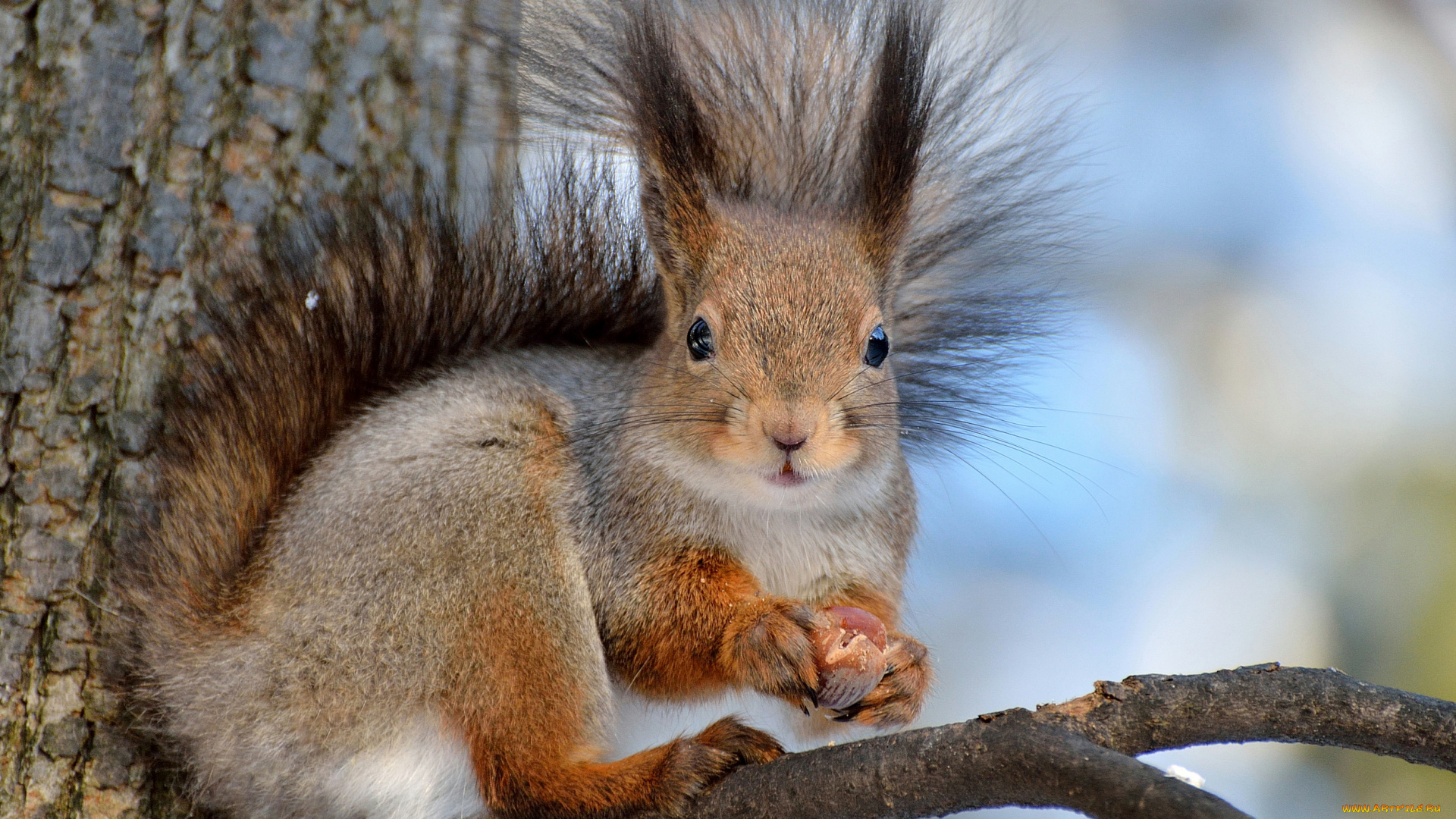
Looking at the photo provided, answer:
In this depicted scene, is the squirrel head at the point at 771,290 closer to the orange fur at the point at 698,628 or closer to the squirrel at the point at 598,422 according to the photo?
the squirrel at the point at 598,422

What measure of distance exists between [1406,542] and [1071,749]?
2665 mm

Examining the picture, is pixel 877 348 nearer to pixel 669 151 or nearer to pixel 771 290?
pixel 771 290

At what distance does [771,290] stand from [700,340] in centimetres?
15

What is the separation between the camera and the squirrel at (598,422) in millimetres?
1491

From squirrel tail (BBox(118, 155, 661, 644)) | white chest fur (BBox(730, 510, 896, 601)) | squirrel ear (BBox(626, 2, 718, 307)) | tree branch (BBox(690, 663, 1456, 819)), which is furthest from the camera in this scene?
white chest fur (BBox(730, 510, 896, 601))

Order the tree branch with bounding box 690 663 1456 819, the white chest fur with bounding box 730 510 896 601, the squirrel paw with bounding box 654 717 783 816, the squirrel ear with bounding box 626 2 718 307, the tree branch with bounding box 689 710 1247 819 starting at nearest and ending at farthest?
the tree branch with bounding box 689 710 1247 819
the tree branch with bounding box 690 663 1456 819
the squirrel paw with bounding box 654 717 783 816
the squirrel ear with bounding box 626 2 718 307
the white chest fur with bounding box 730 510 896 601

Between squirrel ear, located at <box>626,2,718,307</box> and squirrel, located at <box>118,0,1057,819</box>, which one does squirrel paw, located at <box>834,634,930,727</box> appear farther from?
squirrel ear, located at <box>626,2,718,307</box>

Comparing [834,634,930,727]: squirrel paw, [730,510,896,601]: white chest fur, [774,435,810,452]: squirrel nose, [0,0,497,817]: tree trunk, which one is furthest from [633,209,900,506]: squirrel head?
[0,0,497,817]: tree trunk

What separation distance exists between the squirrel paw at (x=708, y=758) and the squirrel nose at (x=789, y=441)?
1.30 ft

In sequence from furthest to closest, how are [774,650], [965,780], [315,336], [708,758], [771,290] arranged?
[771,290] < [315,336] < [774,650] < [708,758] < [965,780]

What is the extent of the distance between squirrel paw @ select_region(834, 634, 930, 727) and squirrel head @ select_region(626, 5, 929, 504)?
0.28m

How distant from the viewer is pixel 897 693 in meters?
1.61

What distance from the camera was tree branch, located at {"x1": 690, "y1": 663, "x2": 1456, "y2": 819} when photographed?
3.58 ft

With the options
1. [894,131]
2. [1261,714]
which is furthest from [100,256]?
[1261,714]
